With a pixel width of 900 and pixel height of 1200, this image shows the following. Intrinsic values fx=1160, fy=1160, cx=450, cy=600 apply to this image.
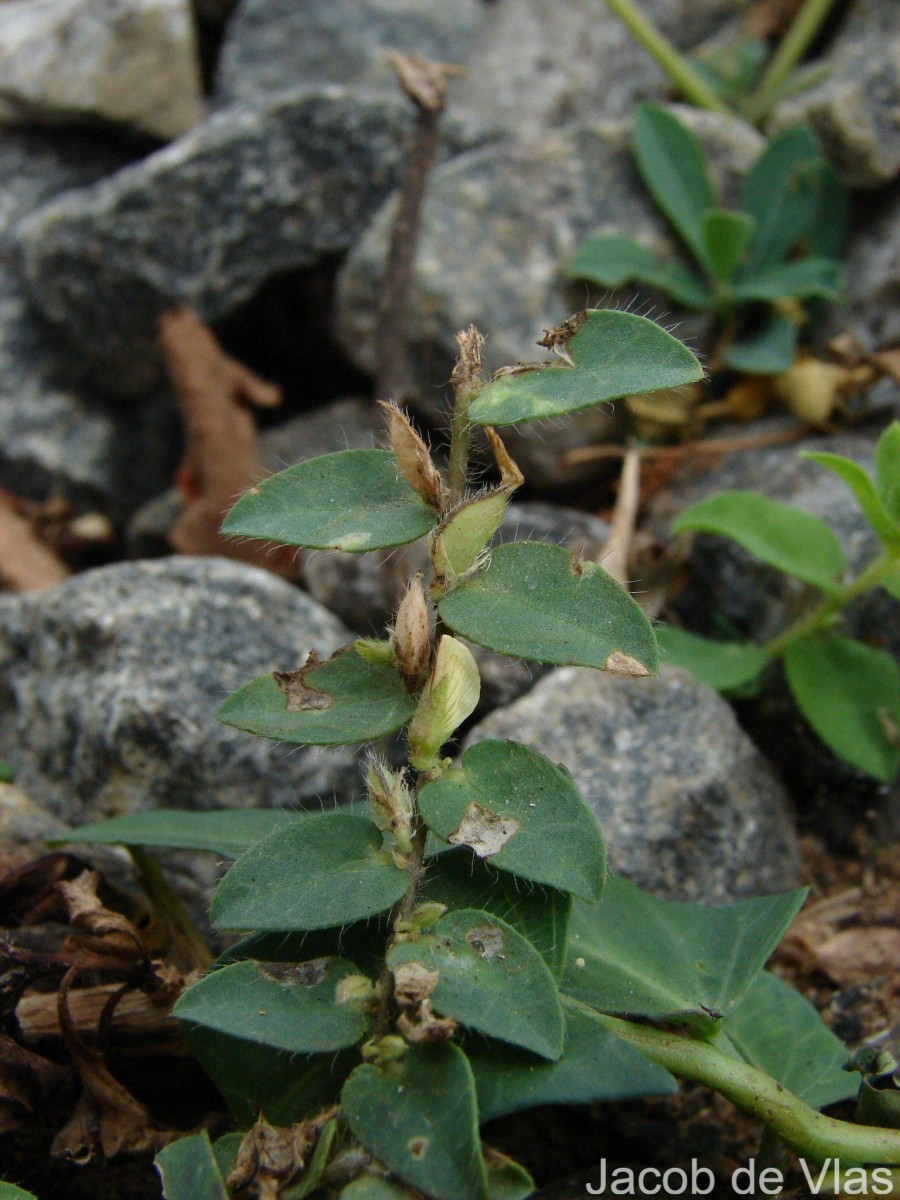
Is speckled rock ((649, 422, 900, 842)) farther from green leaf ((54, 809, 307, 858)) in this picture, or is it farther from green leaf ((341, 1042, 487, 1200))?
green leaf ((341, 1042, 487, 1200))

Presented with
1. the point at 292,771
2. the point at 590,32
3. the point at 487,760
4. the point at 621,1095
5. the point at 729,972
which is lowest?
the point at 292,771

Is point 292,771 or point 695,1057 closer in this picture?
point 695,1057

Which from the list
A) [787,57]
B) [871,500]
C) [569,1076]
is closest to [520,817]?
[569,1076]

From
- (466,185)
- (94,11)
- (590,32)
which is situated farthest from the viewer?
(590,32)

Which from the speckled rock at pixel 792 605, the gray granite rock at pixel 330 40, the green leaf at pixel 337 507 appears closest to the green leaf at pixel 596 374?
the green leaf at pixel 337 507

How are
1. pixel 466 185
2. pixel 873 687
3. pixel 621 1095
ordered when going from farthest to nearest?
pixel 466 185, pixel 873 687, pixel 621 1095

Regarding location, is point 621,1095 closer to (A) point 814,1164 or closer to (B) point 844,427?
(A) point 814,1164

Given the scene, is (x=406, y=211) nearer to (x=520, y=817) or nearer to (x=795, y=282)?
(x=795, y=282)

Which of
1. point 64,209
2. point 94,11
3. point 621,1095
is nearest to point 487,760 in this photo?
point 621,1095
